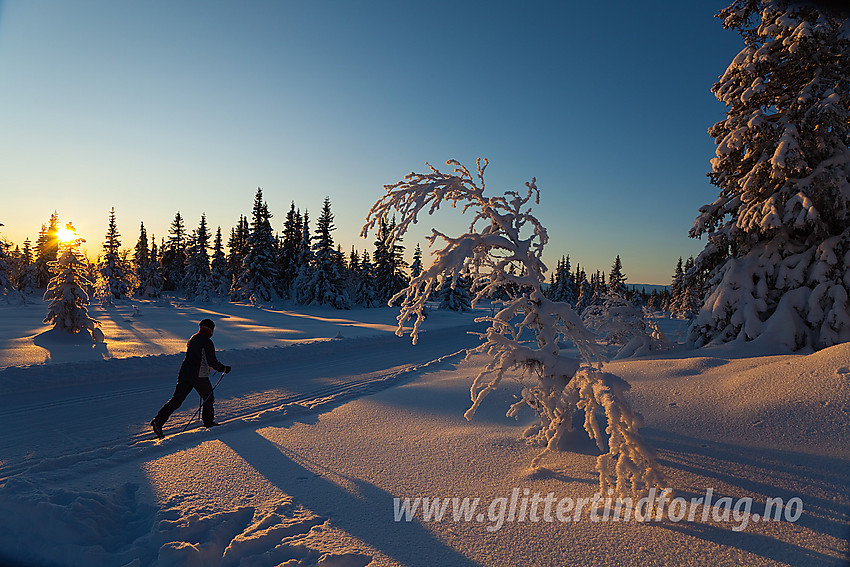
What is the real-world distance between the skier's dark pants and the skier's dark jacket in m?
0.09

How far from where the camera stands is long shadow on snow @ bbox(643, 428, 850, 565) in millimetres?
2808

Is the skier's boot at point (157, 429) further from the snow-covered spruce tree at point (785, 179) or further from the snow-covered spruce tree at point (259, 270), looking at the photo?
the snow-covered spruce tree at point (259, 270)

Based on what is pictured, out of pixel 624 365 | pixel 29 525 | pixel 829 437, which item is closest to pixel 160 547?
pixel 29 525

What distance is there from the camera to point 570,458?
430 cm

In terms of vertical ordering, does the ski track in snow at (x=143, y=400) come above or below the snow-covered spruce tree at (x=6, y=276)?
below

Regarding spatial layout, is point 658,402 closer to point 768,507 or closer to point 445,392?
point 768,507

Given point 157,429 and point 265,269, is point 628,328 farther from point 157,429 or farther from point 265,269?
point 265,269

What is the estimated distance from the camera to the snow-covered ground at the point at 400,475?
9.72ft

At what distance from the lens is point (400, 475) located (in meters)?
4.23

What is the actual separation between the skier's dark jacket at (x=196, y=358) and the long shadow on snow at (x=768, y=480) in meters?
6.49

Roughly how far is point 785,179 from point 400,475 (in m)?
9.82

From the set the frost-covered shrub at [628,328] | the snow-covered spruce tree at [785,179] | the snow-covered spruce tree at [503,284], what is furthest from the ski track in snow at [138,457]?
the snow-covered spruce tree at [785,179]

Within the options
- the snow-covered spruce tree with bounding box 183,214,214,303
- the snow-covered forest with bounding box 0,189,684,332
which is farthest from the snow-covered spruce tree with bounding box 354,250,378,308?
the snow-covered spruce tree with bounding box 183,214,214,303

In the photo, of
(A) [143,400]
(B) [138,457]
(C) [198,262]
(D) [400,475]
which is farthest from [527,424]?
(C) [198,262]
